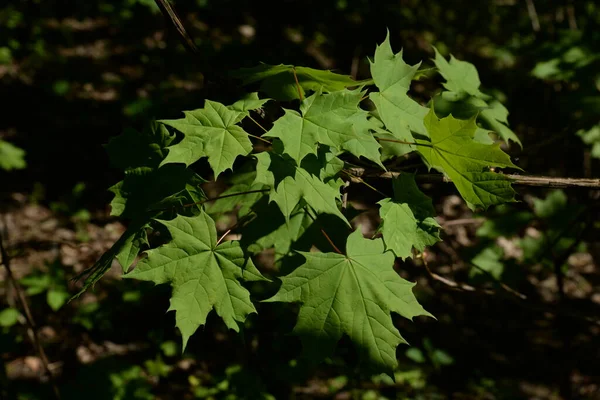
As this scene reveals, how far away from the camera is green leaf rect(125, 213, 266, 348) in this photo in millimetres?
1658

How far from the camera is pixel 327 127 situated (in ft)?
5.22

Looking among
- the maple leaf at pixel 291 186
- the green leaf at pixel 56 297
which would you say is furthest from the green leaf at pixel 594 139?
the green leaf at pixel 56 297

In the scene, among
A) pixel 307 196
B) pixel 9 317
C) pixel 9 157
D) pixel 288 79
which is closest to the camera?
pixel 307 196

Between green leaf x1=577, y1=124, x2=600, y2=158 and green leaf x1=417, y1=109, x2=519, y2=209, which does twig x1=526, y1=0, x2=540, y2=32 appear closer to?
green leaf x1=577, y1=124, x2=600, y2=158

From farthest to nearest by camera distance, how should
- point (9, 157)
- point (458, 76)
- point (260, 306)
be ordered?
point (9, 157) → point (260, 306) → point (458, 76)

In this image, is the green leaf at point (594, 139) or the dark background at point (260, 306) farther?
the green leaf at point (594, 139)

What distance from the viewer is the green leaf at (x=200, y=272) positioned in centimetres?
166

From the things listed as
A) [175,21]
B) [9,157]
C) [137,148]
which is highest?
[175,21]

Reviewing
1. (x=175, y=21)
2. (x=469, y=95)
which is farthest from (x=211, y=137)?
(x=469, y=95)

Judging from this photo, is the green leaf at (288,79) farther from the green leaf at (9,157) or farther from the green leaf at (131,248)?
the green leaf at (9,157)

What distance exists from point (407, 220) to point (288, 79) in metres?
0.73

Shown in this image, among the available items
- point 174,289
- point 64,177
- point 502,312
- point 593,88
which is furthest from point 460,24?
point 174,289

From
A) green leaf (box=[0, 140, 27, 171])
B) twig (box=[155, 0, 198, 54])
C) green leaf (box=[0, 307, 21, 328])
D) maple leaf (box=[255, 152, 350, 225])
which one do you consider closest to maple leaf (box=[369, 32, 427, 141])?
maple leaf (box=[255, 152, 350, 225])

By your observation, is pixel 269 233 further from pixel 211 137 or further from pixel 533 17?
pixel 533 17
